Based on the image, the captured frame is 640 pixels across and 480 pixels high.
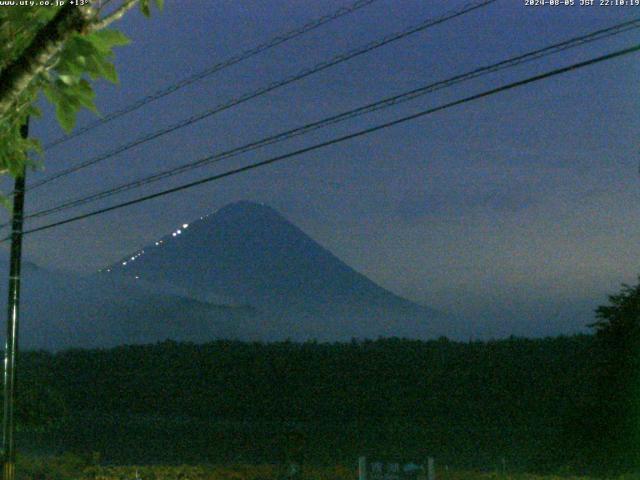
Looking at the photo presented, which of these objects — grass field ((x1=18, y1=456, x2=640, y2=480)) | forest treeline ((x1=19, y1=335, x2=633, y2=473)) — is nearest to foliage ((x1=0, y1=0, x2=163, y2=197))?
grass field ((x1=18, y1=456, x2=640, y2=480))

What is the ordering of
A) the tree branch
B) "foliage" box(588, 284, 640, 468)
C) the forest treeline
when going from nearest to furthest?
the tree branch, "foliage" box(588, 284, 640, 468), the forest treeline

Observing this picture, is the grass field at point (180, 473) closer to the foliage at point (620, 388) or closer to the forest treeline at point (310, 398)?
the foliage at point (620, 388)

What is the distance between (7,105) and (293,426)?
112ft

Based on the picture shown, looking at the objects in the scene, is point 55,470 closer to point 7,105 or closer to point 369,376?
point 7,105

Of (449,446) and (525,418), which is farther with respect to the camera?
(525,418)

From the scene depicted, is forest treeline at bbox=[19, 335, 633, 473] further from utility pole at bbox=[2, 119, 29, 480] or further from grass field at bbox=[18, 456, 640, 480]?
utility pole at bbox=[2, 119, 29, 480]

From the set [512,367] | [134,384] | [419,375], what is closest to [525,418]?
[512,367]

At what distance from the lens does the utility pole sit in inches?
601

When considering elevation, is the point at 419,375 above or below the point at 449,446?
above

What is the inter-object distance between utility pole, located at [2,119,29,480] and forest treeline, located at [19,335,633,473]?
9.11m

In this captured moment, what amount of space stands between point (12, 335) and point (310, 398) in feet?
85.0

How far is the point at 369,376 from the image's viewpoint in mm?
39438

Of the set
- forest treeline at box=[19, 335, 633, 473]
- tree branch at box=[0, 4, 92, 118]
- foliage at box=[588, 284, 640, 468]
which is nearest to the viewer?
tree branch at box=[0, 4, 92, 118]

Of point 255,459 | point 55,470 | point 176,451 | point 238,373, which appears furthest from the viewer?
point 238,373
